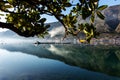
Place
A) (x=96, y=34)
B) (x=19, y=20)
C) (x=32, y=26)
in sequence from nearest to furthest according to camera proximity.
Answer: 1. (x=96, y=34)
2. (x=32, y=26)
3. (x=19, y=20)

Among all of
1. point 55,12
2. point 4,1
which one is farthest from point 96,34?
point 4,1

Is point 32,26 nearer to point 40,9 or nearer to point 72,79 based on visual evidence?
point 40,9

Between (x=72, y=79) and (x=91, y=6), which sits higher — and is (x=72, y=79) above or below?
below

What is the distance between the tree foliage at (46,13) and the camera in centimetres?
528

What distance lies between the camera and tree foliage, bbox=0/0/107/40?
5.28 m

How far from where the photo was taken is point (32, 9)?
6996 millimetres

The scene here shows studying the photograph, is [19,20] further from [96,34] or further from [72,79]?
[72,79]

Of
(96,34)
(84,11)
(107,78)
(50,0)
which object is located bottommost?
(107,78)

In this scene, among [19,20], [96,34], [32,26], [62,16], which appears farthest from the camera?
[19,20]

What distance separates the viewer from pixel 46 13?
236 inches

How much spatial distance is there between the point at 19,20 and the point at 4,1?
1216 millimetres

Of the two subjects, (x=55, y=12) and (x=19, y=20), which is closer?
(x=55, y=12)

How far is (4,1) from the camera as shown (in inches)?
243

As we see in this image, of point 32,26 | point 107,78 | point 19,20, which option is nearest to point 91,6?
point 32,26
